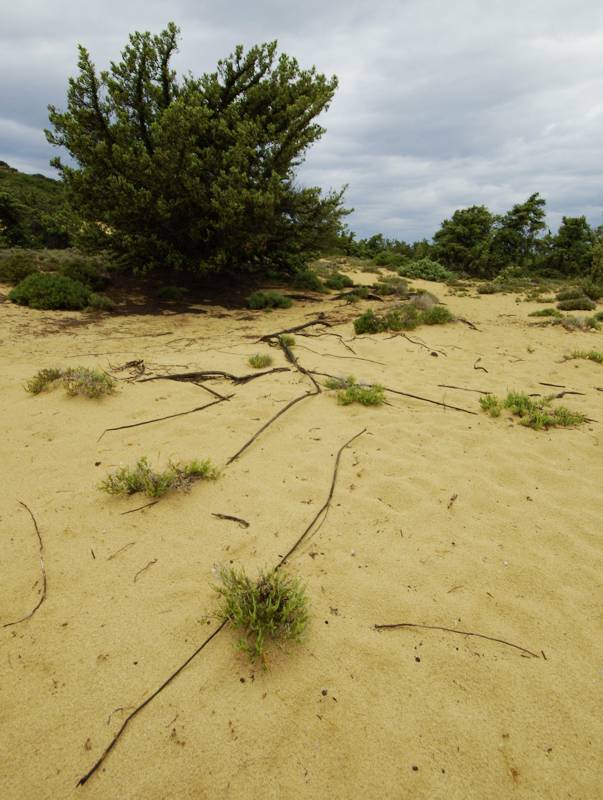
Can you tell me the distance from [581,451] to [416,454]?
159 centimetres

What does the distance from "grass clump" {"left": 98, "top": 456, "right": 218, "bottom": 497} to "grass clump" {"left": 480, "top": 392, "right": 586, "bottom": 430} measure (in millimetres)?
3223

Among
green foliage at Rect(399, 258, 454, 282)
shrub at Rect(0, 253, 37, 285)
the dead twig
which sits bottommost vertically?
the dead twig

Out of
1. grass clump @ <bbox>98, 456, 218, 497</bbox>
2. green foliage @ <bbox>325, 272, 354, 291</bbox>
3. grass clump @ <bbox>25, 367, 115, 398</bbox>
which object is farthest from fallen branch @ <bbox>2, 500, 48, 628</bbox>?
green foliage @ <bbox>325, 272, 354, 291</bbox>

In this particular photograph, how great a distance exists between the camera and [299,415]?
423cm

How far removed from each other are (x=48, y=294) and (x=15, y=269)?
116 inches

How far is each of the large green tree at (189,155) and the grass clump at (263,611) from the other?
9719mm

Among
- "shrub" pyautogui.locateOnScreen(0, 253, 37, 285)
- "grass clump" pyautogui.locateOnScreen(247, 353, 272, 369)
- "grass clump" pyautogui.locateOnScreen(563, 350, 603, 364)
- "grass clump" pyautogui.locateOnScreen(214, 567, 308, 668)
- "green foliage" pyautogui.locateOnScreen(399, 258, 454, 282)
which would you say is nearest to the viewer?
"grass clump" pyautogui.locateOnScreen(214, 567, 308, 668)

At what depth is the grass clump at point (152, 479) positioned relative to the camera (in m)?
2.80

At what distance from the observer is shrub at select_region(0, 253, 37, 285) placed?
37.9 feet

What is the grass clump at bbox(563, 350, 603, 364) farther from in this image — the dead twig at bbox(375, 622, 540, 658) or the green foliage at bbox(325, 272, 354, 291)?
the green foliage at bbox(325, 272, 354, 291)

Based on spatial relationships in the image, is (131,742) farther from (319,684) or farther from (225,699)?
(319,684)

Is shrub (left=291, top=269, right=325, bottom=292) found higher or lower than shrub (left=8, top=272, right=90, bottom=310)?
higher

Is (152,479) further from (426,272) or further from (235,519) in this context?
(426,272)

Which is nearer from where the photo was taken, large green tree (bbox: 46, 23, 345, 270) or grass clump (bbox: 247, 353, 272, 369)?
grass clump (bbox: 247, 353, 272, 369)
